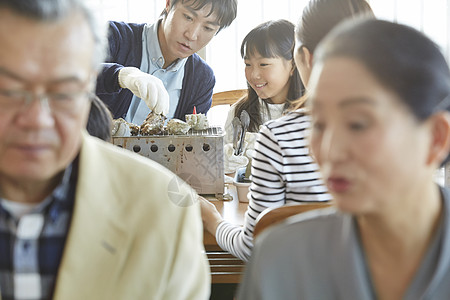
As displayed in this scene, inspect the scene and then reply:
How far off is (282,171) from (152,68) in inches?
67.0

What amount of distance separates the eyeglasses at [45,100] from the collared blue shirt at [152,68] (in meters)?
2.09

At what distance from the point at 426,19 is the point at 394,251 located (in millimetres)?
3739

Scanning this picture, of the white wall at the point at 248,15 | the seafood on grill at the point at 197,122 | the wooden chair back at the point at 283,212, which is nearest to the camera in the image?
the wooden chair back at the point at 283,212

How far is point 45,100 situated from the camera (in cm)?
74

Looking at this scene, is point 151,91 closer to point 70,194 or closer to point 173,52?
point 173,52

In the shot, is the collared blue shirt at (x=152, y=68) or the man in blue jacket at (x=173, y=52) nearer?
the man in blue jacket at (x=173, y=52)

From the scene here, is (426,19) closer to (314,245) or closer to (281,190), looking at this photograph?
(281,190)

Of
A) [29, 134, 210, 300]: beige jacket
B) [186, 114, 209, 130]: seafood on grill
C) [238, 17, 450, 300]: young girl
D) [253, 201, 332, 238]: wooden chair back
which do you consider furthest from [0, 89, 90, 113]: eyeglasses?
[186, 114, 209, 130]: seafood on grill

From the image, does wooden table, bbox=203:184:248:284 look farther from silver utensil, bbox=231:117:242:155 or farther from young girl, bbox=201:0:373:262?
silver utensil, bbox=231:117:242:155

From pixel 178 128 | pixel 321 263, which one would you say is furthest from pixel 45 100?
pixel 178 128

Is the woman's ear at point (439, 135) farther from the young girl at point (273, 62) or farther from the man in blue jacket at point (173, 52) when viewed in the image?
the young girl at point (273, 62)

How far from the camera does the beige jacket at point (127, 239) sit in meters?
0.81

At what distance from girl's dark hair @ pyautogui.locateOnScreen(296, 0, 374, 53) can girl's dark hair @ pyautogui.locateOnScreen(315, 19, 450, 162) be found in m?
0.61

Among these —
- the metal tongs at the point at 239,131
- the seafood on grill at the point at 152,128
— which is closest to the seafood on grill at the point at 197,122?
the seafood on grill at the point at 152,128
